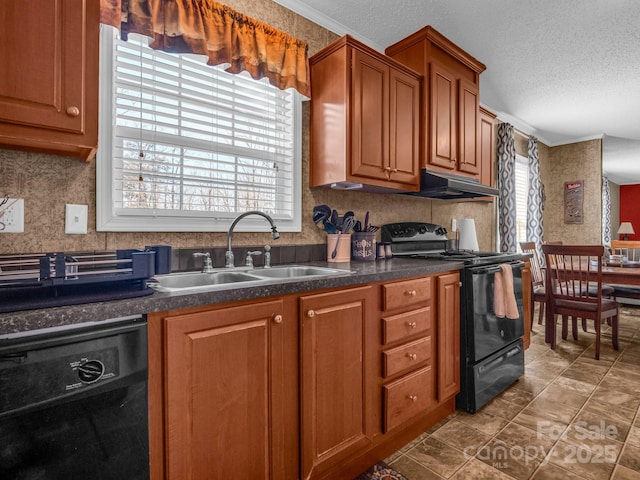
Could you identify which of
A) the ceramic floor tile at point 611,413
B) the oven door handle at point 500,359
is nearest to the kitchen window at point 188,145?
the oven door handle at point 500,359

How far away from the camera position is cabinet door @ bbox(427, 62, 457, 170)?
8.49 ft

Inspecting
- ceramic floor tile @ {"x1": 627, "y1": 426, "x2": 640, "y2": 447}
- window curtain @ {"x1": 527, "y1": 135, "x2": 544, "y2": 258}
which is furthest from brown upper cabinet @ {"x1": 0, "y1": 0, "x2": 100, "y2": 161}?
window curtain @ {"x1": 527, "y1": 135, "x2": 544, "y2": 258}

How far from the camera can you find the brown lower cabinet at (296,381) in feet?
3.50

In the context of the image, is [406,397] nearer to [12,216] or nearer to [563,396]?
[563,396]

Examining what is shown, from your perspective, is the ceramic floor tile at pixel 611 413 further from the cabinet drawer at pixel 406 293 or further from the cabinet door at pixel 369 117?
the cabinet door at pixel 369 117

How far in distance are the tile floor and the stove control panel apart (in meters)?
1.29

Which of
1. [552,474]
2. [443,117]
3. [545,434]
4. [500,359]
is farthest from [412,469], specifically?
[443,117]

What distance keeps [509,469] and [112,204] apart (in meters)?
2.24

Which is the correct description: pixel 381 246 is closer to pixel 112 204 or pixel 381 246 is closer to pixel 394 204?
pixel 394 204

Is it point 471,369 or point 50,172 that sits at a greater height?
point 50,172

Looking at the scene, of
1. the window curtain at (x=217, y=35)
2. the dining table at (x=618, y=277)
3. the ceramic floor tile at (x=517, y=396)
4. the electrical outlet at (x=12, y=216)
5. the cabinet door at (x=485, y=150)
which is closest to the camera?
the electrical outlet at (x=12, y=216)

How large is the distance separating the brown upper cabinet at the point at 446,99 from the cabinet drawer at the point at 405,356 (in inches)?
53.1

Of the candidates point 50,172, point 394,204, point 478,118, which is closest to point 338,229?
point 394,204

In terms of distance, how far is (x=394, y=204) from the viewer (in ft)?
9.57
